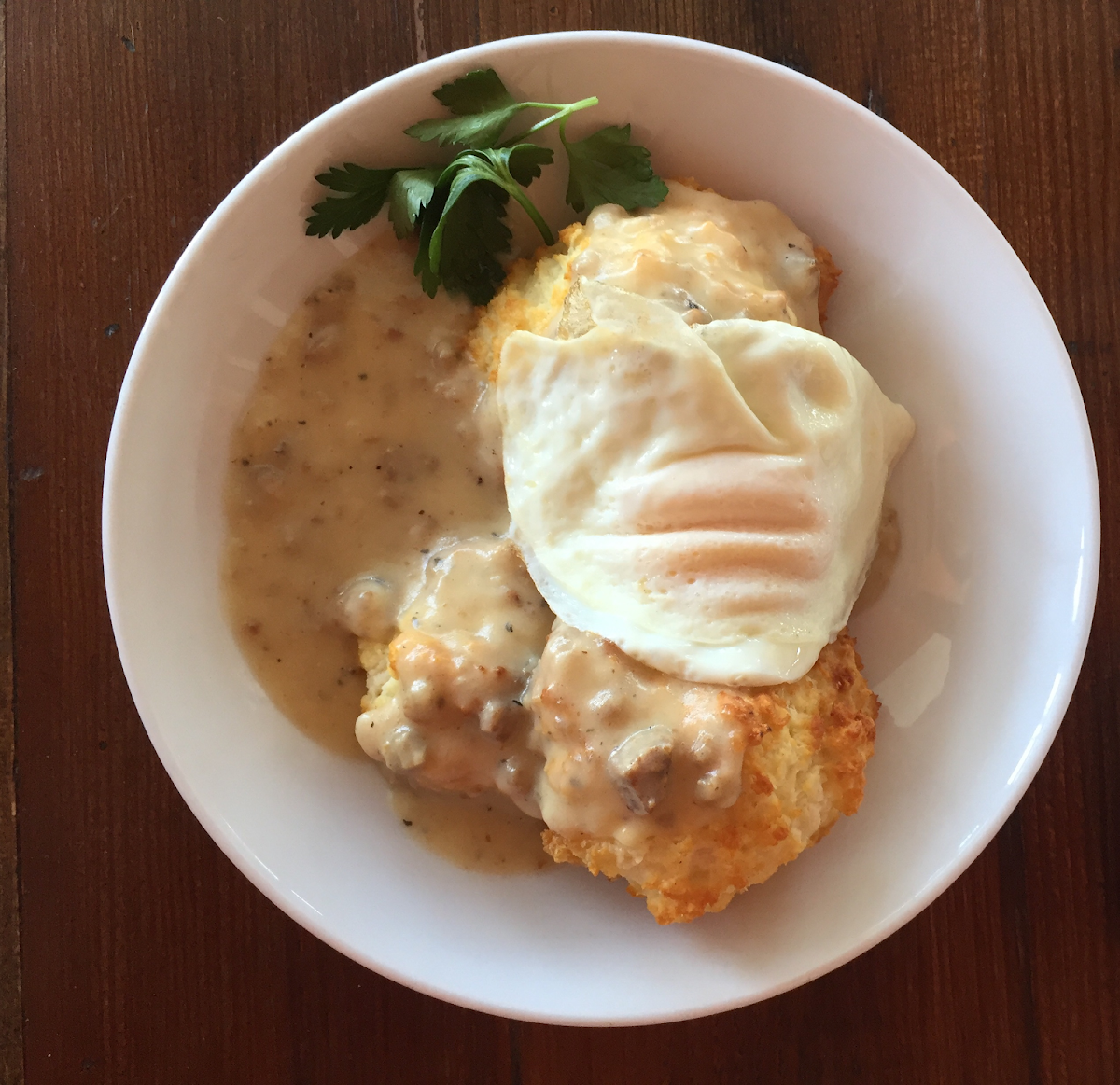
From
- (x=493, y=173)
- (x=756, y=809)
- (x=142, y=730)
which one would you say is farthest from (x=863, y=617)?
(x=142, y=730)

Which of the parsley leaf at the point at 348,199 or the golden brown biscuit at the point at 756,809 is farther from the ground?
the parsley leaf at the point at 348,199

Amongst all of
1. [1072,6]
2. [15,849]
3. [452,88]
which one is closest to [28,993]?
[15,849]

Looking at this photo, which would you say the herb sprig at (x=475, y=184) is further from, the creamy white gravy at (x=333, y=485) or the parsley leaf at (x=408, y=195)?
the creamy white gravy at (x=333, y=485)

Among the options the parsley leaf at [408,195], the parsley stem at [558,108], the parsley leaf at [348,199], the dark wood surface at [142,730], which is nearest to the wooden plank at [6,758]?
the dark wood surface at [142,730]

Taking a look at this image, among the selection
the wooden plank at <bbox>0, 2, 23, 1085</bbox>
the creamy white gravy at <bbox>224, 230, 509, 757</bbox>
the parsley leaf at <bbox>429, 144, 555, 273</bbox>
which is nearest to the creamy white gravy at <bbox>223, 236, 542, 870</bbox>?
the creamy white gravy at <bbox>224, 230, 509, 757</bbox>

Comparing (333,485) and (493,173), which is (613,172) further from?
(333,485)

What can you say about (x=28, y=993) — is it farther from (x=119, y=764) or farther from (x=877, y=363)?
(x=877, y=363)
